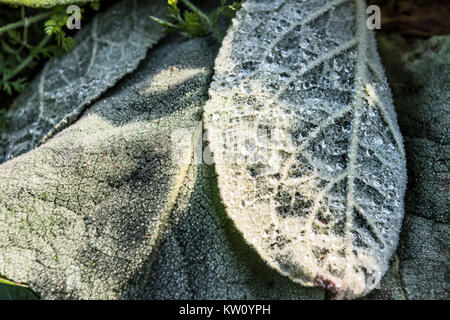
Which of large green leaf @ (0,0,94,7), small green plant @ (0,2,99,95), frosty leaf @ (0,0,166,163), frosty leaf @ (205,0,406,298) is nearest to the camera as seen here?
frosty leaf @ (205,0,406,298)

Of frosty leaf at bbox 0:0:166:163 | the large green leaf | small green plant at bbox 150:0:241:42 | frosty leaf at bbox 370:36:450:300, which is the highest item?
the large green leaf

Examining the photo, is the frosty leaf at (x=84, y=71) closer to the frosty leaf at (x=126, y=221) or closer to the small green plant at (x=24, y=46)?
the small green plant at (x=24, y=46)

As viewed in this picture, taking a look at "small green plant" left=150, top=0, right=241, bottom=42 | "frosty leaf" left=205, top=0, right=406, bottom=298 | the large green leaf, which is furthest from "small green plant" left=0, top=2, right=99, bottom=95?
"frosty leaf" left=205, top=0, right=406, bottom=298

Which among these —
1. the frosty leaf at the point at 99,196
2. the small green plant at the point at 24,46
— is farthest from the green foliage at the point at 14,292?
the small green plant at the point at 24,46

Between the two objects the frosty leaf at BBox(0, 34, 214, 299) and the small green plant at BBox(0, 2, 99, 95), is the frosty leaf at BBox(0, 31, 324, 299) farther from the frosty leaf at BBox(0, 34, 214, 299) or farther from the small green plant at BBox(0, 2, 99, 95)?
the small green plant at BBox(0, 2, 99, 95)

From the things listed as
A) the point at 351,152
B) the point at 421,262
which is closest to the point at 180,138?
the point at 351,152

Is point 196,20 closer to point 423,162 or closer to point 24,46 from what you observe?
point 24,46

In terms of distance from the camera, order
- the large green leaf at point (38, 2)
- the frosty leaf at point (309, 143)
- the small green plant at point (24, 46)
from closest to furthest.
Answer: the frosty leaf at point (309, 143) → the large green leaf at point (38, 2) → the small green plant at point (24, 46)
